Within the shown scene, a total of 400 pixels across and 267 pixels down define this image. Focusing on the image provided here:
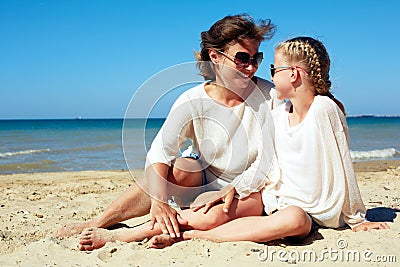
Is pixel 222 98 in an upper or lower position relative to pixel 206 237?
upper

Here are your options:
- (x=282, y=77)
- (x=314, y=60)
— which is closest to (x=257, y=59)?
(x=282, y=77)

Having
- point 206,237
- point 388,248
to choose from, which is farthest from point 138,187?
point 388,248

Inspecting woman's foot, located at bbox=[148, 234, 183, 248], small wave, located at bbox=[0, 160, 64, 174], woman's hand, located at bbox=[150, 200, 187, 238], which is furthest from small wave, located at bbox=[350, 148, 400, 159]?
woman's foot, located at bbox=[148, 234, 183, 248]

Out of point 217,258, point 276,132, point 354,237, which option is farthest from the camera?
point 276,132

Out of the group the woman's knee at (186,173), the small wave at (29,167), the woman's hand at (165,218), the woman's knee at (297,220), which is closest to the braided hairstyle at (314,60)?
the woman's knee at (297,220)

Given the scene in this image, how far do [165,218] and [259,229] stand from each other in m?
0.64

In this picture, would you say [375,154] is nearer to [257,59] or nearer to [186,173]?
[257,59]

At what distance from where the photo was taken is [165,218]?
2.99m

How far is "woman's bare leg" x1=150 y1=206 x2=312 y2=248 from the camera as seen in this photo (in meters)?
2.72

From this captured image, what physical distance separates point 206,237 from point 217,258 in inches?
13.5

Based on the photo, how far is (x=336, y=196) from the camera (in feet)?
9.27

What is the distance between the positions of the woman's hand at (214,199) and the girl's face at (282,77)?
748mm

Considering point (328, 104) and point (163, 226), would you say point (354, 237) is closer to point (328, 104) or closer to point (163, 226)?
point (328, 104)

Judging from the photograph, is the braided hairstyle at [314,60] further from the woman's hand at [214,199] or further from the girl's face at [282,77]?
the woman's hand at [214,199]
